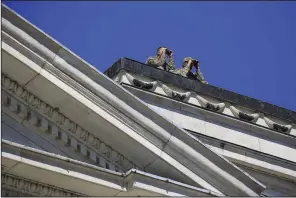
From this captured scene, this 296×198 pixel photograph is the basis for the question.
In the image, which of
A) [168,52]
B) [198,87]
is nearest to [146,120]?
[198,87]

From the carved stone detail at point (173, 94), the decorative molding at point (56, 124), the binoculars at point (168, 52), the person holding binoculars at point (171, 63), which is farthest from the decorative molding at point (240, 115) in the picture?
the decorative molding at point (56, 124)

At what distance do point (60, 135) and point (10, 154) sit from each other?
4.80 ft

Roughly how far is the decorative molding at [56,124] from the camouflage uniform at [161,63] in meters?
5.83

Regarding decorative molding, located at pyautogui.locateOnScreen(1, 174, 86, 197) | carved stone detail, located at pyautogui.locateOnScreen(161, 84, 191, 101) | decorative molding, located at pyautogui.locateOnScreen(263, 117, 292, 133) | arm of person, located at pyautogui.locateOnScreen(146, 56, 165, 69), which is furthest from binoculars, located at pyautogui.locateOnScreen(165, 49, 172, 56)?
decorative molding, located at pyautogui.locateOnScreen(1, 174, 86, 197)

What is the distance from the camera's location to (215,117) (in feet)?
76.6

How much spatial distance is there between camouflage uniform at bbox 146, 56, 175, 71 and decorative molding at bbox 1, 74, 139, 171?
583cm

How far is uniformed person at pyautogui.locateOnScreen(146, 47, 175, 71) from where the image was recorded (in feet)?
79.5

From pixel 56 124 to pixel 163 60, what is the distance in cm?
662

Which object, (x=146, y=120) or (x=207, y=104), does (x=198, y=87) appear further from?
(x=146, y=120)

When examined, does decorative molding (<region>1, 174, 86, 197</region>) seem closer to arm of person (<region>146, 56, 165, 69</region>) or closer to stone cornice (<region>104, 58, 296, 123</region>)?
stone cornice (<region>104, 58, 296, 123</region>)

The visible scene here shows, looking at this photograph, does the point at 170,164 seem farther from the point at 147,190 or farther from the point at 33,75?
the point at 33,75

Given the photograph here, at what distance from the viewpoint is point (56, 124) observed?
18328 mm

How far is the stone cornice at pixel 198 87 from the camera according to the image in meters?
22.6

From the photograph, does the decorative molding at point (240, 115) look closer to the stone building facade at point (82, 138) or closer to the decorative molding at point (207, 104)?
the decorative molding at point (207, 104)
